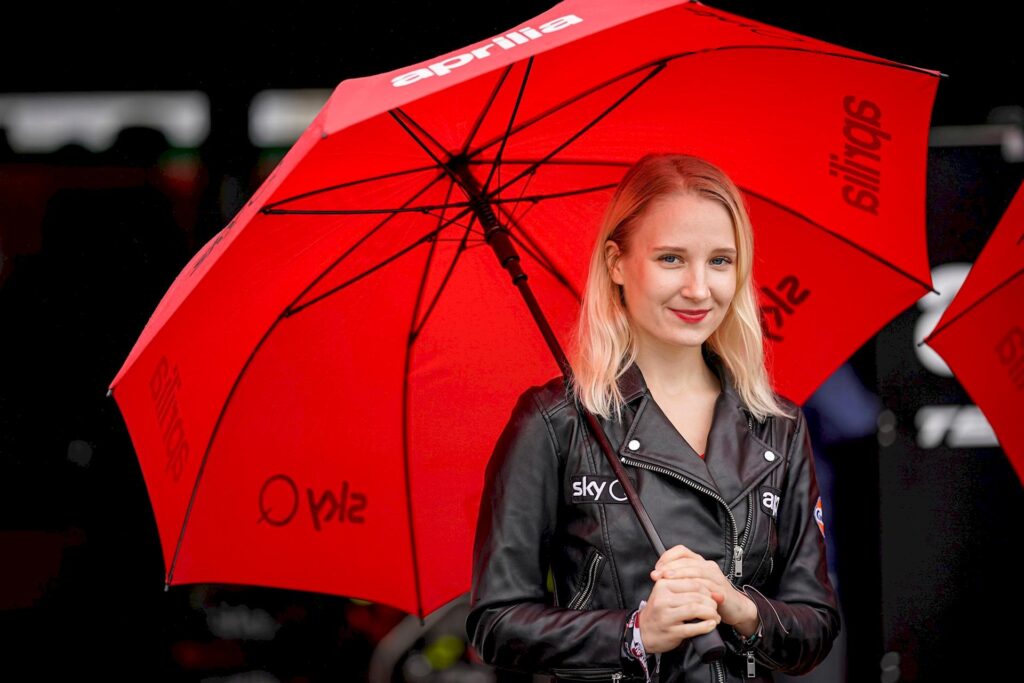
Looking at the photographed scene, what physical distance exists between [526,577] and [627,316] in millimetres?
510

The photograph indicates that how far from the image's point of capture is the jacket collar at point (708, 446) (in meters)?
2.28

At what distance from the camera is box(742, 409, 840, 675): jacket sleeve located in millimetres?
2201

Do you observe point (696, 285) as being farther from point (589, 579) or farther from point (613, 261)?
point (589, 579)

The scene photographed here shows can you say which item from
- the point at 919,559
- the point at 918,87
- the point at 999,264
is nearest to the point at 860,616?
the point at 919,559

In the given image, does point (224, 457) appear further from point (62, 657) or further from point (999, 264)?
point (62, 657)

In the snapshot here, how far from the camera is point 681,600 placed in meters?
2.03

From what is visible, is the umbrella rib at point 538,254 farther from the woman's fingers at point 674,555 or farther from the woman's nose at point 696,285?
the woman's fingers at point 674,555

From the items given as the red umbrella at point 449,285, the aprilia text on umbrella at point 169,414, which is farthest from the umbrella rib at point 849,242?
the aprilia text on umbrella at point 169,414

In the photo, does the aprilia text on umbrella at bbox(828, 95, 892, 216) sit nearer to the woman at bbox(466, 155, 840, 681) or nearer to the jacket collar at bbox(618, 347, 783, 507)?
the woman at bbox(466, 155, 840, 681)

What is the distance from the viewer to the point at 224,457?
2.75 meters

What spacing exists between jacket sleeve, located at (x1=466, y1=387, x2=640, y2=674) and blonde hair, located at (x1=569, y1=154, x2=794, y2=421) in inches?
5.5

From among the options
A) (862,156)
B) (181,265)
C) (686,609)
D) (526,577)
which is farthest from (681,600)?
(181,265)

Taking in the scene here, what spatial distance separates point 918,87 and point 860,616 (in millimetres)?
2486

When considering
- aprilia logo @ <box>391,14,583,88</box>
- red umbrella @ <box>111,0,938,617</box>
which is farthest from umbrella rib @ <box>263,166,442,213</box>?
aprilia logo @ <box>391,14,583,88</box>
